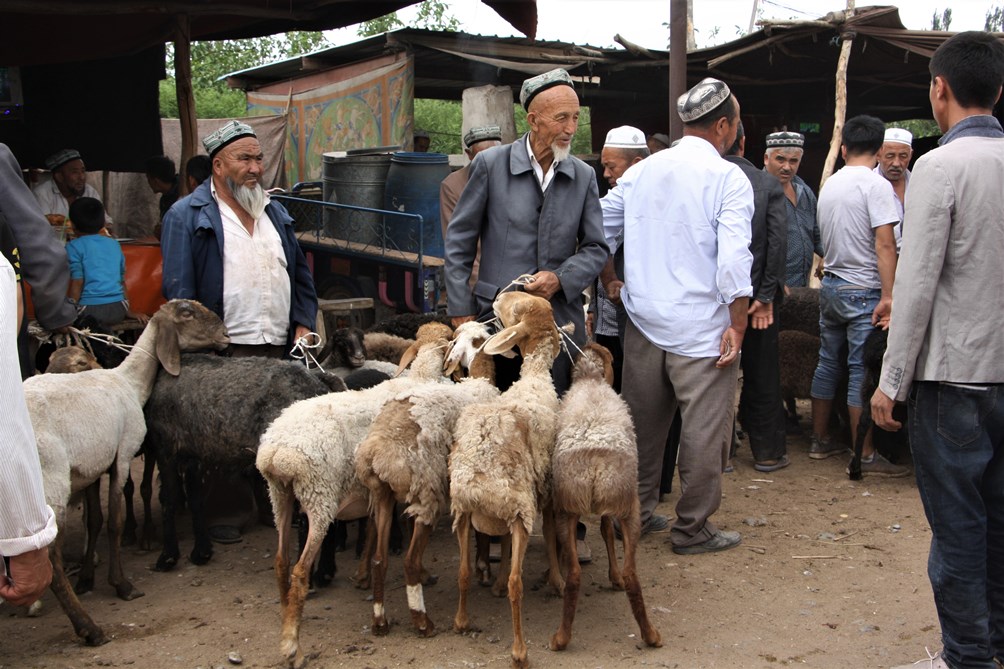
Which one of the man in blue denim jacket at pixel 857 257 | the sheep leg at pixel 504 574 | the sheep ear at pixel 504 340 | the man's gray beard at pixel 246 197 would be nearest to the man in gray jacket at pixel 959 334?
the sheep ear at pixel 504 340

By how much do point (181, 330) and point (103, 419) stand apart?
2.22 ft

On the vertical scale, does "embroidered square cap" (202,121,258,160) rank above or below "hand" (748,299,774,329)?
above

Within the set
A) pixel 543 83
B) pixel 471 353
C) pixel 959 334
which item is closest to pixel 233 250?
pixel 471 353

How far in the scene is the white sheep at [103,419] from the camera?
423 cm

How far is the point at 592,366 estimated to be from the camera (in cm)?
479

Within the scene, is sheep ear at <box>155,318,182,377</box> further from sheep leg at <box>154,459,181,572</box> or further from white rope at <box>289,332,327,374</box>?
white rope at <box>289,332,327,374</box>

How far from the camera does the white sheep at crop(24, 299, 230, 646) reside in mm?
4230

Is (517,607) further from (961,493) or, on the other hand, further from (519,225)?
(519,225)

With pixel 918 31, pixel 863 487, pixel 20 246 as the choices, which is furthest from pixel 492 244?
pixel 918 31

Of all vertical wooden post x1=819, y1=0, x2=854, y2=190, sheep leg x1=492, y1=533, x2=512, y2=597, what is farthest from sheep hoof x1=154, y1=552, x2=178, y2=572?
vertical wooden post x1=819, y1=0, x2=854, y2=190

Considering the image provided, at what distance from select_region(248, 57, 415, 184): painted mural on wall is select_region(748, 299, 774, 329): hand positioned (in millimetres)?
7680

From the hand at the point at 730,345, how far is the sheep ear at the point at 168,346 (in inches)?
116

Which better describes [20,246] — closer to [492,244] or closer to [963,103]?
[492,244]

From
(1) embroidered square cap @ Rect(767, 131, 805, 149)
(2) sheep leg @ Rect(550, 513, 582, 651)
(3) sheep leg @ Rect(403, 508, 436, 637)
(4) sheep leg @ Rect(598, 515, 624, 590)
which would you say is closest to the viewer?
(2) sheep leg @ Rect(550, 513, 582, 651)
